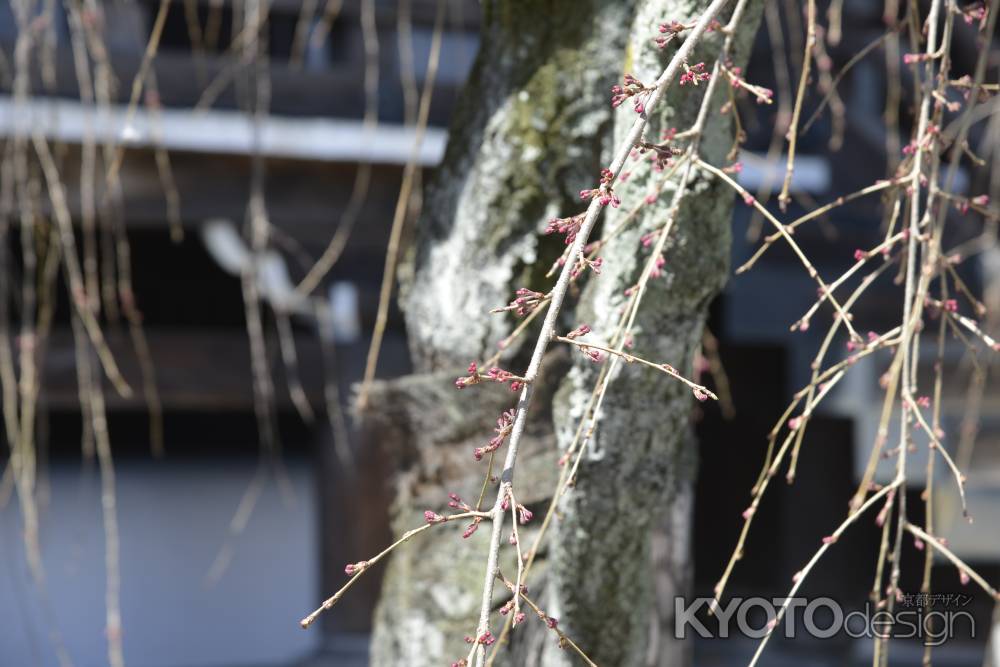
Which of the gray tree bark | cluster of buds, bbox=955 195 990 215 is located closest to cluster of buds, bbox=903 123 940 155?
cluster of buds, bbox=955 195 990 215

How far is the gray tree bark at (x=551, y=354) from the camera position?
3.24 ft

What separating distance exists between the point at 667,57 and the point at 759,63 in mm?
1636

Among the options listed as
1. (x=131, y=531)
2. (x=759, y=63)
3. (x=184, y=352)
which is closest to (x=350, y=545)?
(x=184, y=352)

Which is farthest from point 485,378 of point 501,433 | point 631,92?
point 631,92

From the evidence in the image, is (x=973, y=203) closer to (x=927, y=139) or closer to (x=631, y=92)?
(x=927, y=139)

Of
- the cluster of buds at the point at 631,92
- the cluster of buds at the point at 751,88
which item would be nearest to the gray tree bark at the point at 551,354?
the cluster of buds at the point at 751,88

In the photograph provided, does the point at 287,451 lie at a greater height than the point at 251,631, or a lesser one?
greater

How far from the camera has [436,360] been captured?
3.71 feet

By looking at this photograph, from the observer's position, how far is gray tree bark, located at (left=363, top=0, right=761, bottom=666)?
0.99 metres

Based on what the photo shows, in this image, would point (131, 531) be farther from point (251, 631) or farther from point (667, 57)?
point (667, 57)

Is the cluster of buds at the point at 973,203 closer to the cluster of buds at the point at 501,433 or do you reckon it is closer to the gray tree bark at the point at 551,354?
the gray tree bark at the point at 551,354

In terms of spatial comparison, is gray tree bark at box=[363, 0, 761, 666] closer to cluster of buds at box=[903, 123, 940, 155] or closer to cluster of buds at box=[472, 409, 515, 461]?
cluster of buds at box=[903, 123, 940, 155]

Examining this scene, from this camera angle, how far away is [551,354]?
1.06 m

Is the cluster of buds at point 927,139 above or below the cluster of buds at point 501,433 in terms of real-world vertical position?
above
